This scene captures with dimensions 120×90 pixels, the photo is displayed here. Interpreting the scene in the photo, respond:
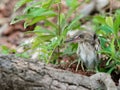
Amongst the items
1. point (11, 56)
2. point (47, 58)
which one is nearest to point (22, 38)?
point (47, 58)

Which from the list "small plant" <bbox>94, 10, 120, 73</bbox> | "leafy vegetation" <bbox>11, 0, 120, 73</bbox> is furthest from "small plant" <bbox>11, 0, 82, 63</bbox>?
"small plant" <bbox>94, 10, 120, 73</bbox>

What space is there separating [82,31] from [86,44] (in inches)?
4.1

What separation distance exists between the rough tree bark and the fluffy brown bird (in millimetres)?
239

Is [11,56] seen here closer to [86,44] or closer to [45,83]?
[45,83]

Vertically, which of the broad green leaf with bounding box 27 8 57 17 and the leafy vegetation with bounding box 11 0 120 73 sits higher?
the broad green leaf with bounding box 27 8 57 17

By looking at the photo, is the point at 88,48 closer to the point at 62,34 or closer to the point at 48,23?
the point at 62,34

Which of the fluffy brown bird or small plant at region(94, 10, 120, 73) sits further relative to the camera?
the fluffy brown bird

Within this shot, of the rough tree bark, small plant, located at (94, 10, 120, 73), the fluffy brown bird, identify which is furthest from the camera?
the fluffy brown bird

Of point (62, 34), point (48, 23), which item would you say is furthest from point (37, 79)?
point (48, 23)

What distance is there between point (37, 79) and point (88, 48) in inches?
16.3

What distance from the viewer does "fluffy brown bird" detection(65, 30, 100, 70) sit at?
7.76ft

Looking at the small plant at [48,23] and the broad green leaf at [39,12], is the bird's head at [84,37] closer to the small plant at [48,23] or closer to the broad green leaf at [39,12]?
the small plant at [48,23]

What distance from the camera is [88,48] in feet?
7.78

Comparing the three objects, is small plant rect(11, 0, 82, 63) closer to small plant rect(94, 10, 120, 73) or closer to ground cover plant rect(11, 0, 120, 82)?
ground cover plant rect(11, 0, 120, 82)
